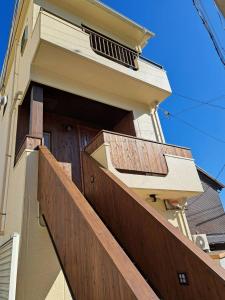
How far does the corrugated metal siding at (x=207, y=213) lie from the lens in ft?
42.9

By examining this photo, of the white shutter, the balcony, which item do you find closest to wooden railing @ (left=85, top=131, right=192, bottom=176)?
the balcony

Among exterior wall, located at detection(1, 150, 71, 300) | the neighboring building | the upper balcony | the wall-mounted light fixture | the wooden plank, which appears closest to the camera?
exterior wall, located at detection(1, 150, 71, 300)

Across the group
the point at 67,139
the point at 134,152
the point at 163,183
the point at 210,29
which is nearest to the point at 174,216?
the point at 163,183

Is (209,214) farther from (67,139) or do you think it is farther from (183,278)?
(183,278)

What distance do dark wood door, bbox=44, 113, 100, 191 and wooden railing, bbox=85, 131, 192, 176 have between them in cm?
116

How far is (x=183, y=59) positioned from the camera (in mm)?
8172

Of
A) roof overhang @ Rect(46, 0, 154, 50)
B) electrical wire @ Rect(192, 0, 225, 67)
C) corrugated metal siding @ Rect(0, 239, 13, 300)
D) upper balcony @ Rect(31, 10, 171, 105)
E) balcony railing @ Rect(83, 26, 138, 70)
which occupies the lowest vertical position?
corrugated metal siding @ Rect(0, 239, 13, 300)

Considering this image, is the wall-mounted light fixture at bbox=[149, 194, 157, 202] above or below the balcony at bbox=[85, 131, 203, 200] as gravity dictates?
below

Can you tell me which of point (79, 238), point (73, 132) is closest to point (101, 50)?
point (73, 132)

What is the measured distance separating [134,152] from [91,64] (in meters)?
2.51

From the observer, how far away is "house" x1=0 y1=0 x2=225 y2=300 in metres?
2.07

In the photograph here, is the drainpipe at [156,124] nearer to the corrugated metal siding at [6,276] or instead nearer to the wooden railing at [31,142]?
the wooden railing at [31,142]

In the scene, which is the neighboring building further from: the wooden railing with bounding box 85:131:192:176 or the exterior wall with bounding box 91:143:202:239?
the wooden railing with bounding box 85:131:192:176

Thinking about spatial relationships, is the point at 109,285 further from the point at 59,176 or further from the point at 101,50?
the point at 101,50
